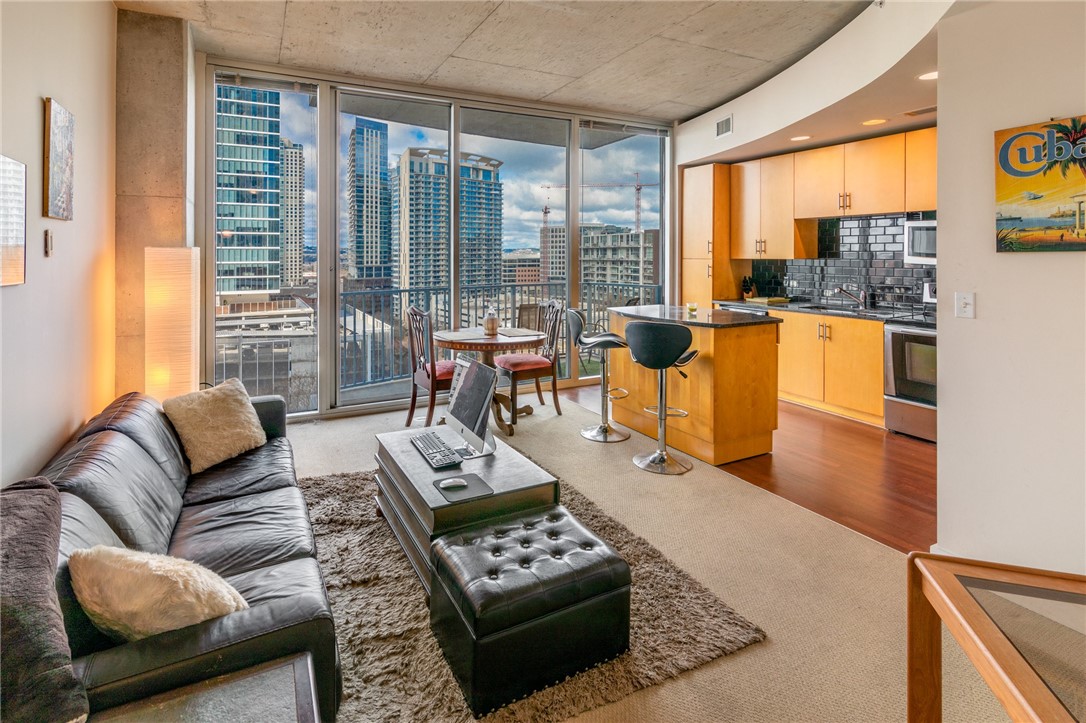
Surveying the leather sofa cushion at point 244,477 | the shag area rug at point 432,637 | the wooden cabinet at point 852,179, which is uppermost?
the wooden cabinet at point 852,179

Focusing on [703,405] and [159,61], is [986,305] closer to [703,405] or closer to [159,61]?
[703,405]

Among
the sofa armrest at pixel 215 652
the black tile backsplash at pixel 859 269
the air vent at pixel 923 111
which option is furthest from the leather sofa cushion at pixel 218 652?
the black tile backsplash at pixel 859 269

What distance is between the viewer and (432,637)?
208 centimetres

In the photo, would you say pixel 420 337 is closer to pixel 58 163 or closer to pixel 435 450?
pixel 435 450

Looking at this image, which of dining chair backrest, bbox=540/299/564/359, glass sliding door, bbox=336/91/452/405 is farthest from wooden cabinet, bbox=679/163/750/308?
glass sliding door, bbox=336/91/452/405

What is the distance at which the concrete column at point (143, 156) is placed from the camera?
368cm

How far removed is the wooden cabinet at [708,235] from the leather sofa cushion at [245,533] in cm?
501

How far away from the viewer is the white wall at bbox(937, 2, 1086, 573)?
2170 millimetres

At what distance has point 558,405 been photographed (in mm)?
5211

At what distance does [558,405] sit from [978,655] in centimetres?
418

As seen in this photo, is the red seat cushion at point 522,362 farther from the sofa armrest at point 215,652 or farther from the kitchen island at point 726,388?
the sofa armrest at point 215,652

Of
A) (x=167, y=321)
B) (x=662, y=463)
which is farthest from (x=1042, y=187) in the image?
(x=167, y=321)

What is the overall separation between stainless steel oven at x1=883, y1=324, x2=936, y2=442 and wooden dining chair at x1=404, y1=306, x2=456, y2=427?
3353 millimetres

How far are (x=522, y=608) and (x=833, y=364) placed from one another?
429 cm
